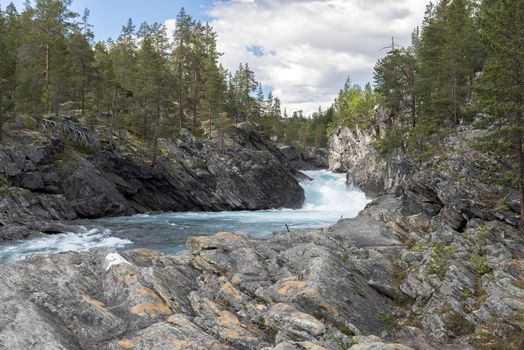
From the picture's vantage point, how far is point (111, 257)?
48.5 feet

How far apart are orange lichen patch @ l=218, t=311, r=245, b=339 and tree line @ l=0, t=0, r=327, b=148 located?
34.2 metres

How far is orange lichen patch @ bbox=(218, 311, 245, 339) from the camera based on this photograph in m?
11.1

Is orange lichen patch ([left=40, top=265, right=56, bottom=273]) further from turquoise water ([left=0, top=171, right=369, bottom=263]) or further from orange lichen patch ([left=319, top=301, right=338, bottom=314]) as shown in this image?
Answer: turquoise water ([left=0, top=171, right=369, bottom=263])

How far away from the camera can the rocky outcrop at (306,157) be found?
367 ft

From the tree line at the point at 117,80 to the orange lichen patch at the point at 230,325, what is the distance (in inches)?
1346

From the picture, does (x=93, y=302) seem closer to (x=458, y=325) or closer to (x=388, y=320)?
(x=388, y=320)

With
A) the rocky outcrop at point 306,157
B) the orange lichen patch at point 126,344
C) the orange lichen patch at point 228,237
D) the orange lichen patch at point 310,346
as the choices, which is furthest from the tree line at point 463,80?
the rocky outcrop at point 306,157

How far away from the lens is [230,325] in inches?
458

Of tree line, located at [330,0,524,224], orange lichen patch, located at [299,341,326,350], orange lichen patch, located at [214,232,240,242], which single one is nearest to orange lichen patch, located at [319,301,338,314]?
orange lichen patch, located at [299,341,326,350]

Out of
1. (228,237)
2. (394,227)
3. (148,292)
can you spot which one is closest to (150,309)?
(148,292)

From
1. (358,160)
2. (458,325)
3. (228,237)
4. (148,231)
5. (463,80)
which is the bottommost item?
(148,231)

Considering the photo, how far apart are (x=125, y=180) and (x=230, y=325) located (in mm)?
39211

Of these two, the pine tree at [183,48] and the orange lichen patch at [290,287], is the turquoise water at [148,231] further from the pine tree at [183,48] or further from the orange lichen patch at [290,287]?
the pine tree at [183,48]

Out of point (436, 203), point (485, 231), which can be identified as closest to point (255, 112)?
point (436, 203)
